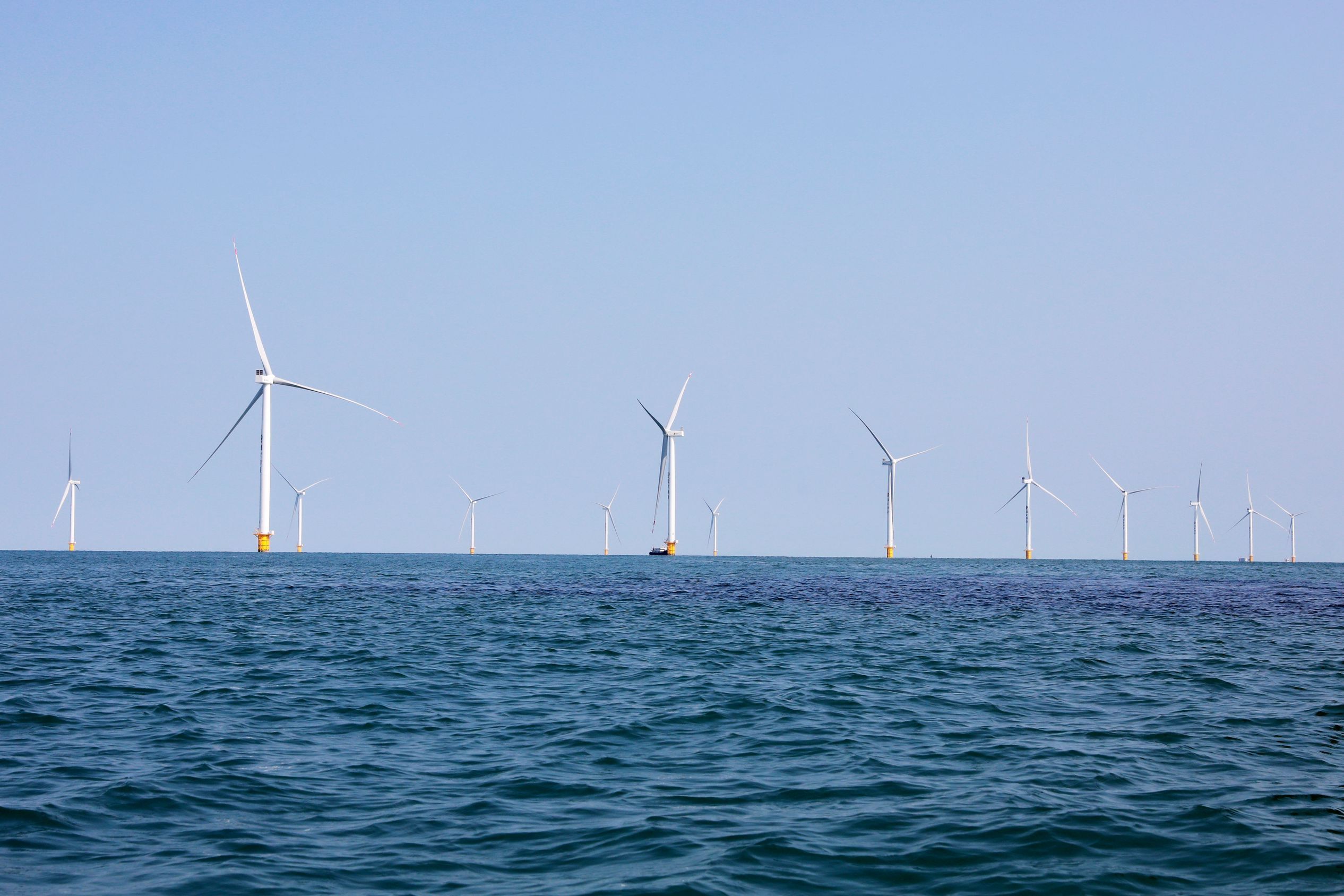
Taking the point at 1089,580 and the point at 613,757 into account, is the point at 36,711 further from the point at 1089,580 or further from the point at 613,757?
the point at 1089,580

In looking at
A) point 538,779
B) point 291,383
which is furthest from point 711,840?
point 291,383

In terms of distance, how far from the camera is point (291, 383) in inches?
4400

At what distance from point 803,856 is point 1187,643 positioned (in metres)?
25.2

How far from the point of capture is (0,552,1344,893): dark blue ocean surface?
9.92m

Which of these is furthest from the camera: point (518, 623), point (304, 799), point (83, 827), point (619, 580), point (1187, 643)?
point (619, 580)

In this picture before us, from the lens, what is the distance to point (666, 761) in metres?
14.6

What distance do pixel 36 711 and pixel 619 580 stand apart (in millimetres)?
61975

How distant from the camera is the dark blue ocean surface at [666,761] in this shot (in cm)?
992

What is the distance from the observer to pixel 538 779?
13359 mm

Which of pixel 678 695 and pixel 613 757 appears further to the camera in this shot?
pixel 678 695

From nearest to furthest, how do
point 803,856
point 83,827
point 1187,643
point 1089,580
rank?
point 803,856, point 83,827, point 1187,643, point 1089,580

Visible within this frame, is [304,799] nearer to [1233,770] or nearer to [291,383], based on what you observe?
[1233,770]

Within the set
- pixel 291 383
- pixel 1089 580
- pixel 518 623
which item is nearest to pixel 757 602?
pixel 518 623

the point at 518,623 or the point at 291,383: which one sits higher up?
the point at 291,383
